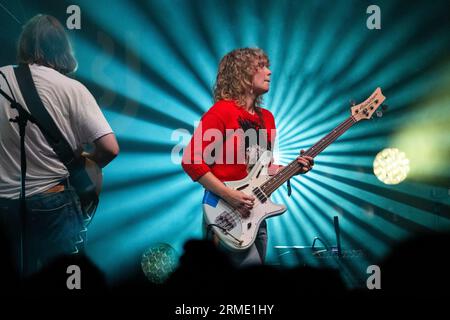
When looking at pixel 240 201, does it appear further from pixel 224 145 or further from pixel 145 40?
pixel 145 40

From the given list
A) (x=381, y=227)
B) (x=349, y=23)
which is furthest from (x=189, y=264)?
(x=349, y=23)

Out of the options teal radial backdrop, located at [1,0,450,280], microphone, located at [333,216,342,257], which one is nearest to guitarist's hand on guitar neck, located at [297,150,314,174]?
teal radial backdrop, located at [1,0,450,280]

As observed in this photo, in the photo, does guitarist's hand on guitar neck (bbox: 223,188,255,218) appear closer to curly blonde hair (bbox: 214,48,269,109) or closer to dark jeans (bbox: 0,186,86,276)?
curly blonde hair (bbox: 214,48,269,109)

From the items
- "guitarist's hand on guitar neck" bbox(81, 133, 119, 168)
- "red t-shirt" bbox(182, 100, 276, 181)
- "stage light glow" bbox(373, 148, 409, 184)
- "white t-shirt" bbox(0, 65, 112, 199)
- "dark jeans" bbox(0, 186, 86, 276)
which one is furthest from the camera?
"stage light glow" bbox(373, 148, 409, 184)

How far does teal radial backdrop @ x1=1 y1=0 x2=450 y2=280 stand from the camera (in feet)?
13.3

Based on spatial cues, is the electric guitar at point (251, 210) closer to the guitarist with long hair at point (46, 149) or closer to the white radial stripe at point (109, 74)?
the guitarist with long hair at point (46, 149)

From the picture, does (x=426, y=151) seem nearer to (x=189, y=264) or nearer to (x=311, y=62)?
(x=311, y=62)

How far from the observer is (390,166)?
443cm

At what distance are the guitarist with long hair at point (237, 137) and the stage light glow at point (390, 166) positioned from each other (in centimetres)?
101

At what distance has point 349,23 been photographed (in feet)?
13.5

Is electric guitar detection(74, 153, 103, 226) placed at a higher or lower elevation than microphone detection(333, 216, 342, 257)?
higher

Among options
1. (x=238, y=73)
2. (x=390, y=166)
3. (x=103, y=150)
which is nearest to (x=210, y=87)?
(x=238, y=73)

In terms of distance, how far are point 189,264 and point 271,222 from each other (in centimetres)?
76

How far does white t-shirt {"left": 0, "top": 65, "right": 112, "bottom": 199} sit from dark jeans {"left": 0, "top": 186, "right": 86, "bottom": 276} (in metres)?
0.11
